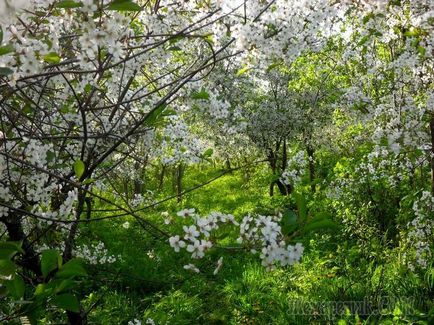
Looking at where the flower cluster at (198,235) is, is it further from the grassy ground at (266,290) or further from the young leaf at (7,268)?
the grassy ground at (266,290)

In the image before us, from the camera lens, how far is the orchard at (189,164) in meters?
1.65

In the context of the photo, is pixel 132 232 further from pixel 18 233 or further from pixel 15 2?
pixel 15 2

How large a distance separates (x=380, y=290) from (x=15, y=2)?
5.08 meters

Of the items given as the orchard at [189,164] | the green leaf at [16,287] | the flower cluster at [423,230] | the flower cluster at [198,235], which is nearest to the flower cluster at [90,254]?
the orchard at [189,164]

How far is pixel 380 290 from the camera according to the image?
498 centimetres

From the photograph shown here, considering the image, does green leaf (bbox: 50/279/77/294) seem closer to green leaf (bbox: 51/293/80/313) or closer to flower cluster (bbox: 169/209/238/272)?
green leaf (bbox: 51/293/80/313)

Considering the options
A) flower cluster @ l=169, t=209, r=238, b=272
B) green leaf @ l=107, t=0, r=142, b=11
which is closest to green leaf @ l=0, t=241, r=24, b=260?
flower cluster @ l=169, t=209, r=238, b=272

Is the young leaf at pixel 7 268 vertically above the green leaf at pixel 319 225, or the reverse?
the green leaf at pixel 319 225

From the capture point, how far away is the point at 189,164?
7105 millimetres

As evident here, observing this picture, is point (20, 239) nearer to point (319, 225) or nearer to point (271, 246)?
point (271, 246)

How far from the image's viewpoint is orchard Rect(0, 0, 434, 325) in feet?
5.43

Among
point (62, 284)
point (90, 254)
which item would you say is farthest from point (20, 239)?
point (90, 254)

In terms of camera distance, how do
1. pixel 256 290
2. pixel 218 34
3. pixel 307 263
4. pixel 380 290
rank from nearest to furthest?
1. pixel 218 34
2. pixel 380 290
3. pixel 256 290
4. pixel 307 263

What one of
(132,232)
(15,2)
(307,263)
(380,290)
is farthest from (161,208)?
(15,2)
